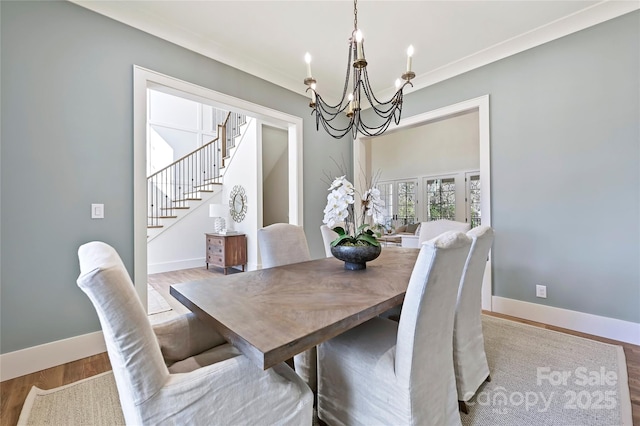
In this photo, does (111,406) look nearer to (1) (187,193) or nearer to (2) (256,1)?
(2) (256,1)

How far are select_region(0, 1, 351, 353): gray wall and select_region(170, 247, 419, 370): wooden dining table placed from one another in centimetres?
132

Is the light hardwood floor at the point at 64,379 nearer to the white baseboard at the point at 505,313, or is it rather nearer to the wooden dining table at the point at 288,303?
the white baseboard at the point at 505,313

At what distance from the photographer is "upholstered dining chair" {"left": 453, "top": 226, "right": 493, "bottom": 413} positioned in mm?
1468

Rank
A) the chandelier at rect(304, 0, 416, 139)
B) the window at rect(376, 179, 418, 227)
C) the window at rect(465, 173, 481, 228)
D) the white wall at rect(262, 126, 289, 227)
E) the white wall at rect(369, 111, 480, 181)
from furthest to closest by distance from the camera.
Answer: the window at rect(376, 179, 418, 227), the white wall at rect(369, 111, 480, 181), the window at rect(465, 173, 481, 228), the white wall at rect(262, 126, 289, 227), the chandelier at rect(304, 0, 416, 139)

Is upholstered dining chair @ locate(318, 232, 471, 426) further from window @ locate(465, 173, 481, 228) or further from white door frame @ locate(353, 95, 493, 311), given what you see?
window @ locate(465, 173, 481, 228)

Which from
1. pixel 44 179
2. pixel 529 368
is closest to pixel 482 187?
pixel 529 368

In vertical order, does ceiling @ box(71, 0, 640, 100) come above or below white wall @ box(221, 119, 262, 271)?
above

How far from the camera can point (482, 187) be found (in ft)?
9.98

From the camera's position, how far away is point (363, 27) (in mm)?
2486

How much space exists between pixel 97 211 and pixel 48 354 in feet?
3.47

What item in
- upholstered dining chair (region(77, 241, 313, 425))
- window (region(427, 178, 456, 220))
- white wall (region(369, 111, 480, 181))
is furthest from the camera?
window (region(427, 178, 456, 220))

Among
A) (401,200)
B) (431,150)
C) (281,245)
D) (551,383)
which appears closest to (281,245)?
(281,245)

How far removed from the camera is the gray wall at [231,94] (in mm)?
1891

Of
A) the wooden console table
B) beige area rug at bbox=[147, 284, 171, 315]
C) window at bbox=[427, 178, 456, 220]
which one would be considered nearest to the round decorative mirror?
the wooden console table
